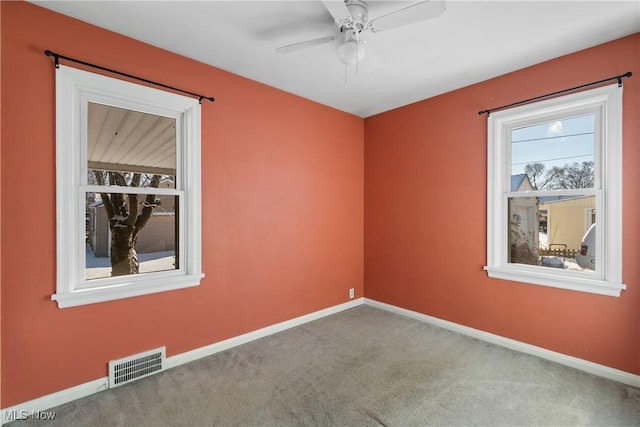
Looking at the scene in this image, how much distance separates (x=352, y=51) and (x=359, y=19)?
0.64 ft

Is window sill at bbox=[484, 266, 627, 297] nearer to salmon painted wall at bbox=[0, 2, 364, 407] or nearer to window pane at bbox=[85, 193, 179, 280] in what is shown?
salmon painted wall at bbox=[0, 2, 364, 407]

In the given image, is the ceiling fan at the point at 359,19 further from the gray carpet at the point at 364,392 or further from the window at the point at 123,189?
the gray carpet at the point at 364,392

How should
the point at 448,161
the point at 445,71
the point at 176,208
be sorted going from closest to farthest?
the point at 176,208 < the point at 445,71 < the point at 448,161

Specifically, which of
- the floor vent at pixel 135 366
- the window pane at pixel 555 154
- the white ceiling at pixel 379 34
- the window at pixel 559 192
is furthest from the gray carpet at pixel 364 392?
the white ceiling at pixel 379 34

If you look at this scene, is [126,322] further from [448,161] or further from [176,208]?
[448,161]

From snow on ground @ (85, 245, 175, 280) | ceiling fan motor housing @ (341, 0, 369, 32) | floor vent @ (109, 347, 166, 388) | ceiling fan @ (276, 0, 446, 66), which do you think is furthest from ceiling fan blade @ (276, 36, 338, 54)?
floor vent @ (109, 347, 166, 388)

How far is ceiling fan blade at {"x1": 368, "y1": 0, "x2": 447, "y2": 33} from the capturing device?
1526 mm

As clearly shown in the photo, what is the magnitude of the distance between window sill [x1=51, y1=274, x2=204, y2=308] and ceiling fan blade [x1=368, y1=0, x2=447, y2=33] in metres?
2.35

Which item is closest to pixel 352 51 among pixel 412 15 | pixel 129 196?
pixel 412 15

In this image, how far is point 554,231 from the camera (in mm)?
2738

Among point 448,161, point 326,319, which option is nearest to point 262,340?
point 326,319

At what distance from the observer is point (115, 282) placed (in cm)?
232

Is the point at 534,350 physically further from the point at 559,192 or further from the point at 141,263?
the point at 141,263

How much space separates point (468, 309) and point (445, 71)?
2.41 m
